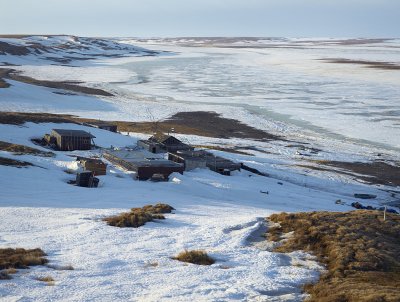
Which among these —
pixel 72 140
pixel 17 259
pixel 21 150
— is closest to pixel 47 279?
pixel 17 259

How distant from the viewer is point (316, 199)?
95.3 ft

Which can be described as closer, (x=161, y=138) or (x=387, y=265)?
(x=387, y=265)

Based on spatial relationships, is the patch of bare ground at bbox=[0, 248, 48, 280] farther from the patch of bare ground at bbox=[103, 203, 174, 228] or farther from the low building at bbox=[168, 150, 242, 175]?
the low building at bbox=[168, 150, 242, 175]

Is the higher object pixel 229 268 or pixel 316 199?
pixel 229 268

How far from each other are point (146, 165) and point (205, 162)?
5034mm

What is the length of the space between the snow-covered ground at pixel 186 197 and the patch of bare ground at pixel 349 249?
57 centimetres

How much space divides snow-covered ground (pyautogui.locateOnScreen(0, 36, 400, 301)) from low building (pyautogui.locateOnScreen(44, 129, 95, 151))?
1.14 meters

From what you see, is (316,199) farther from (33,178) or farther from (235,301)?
(235,301)

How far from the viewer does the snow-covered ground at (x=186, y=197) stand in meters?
12.0

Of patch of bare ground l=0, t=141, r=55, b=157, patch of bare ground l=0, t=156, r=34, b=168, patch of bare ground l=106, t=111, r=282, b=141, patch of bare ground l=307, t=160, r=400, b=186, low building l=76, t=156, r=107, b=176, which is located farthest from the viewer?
patch of bare ground l=106, t=111, r=282, b=141

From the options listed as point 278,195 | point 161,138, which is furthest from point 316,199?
point 161,138

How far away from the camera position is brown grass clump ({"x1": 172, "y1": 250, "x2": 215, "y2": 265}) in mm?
13547

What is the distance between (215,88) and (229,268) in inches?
2797

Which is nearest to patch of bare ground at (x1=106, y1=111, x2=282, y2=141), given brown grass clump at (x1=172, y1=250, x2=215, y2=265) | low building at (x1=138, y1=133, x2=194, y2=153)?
low building at (x1=138, y1=133, x2=194, y2=153)
